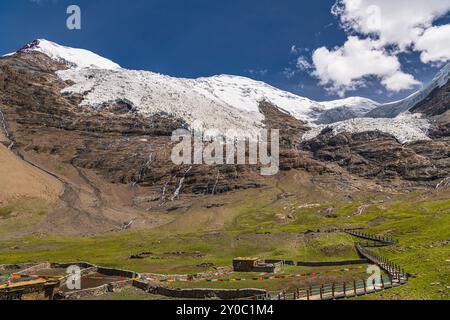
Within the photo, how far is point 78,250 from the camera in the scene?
11906 centimetres

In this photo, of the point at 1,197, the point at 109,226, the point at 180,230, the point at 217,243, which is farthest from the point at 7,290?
the point at 1,197

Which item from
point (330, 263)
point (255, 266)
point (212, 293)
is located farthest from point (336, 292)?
point (330, 263)

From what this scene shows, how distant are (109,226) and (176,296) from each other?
14634 centimetres

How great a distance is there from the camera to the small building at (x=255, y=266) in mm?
67731

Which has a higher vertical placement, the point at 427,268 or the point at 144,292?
the point at 427,268

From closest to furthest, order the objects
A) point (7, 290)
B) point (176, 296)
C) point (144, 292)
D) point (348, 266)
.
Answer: point (7, 290) < point (176, 296) < point (144, 292) < point (348, 266)
